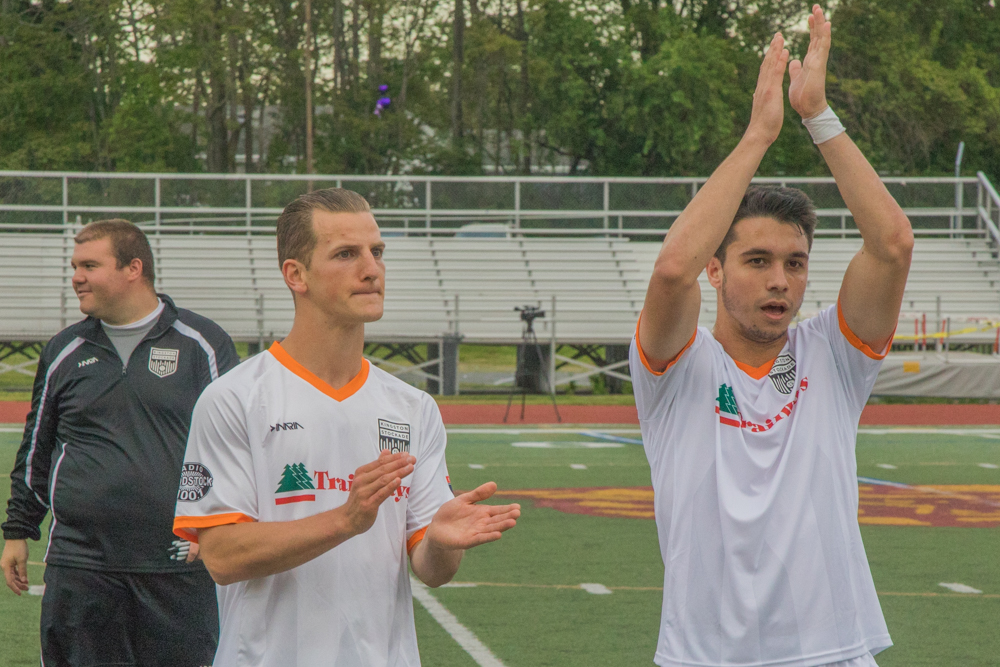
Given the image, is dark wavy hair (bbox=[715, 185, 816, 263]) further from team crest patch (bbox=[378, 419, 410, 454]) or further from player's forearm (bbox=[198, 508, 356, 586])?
player's forearm (bbox=[198, 508, 356, 586])

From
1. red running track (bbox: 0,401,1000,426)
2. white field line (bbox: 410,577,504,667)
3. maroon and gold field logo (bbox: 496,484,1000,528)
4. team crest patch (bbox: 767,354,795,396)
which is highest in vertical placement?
team crest patch (bbox: 767,354,795,396)

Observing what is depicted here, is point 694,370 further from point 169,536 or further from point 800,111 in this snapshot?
point 169,536

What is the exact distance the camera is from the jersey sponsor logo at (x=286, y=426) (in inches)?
112

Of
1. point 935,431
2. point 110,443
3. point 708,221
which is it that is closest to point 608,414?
point 935,431

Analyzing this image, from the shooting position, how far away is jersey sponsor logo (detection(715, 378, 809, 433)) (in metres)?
3.17

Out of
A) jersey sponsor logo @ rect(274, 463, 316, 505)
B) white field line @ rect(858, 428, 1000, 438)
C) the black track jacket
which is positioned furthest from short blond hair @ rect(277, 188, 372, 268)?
white field line @ rect(858, 428, 1000, 438)

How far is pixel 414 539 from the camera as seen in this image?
119 inches

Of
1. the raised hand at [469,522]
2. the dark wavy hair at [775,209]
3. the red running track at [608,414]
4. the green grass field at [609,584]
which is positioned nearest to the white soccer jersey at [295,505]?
the raised hand at [469,522]

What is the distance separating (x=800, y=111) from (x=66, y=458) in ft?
9.69

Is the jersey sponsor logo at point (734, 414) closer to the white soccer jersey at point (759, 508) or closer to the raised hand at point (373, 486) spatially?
the white soccer jersey at point (759, 508)

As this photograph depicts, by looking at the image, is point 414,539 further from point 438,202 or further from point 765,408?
point 438,202

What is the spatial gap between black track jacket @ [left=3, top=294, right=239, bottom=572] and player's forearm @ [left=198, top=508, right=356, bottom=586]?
Answer: 1.89 meters

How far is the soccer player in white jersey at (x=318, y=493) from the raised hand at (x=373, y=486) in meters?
0.02

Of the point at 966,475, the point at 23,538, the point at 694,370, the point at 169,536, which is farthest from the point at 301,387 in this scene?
the point at 966,475
